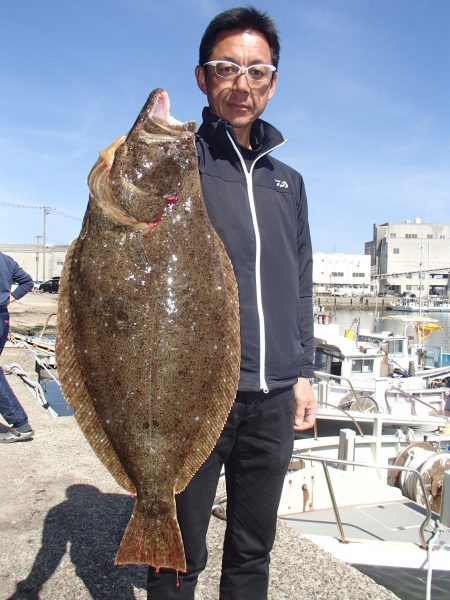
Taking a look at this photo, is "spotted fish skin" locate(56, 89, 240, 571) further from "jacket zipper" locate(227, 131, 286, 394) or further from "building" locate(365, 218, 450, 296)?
"building" locate(365, 218, 450, 296)

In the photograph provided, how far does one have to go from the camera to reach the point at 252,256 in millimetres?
2061

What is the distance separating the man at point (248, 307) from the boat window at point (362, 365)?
12.9 m

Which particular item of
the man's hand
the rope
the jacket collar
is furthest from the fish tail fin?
the rope

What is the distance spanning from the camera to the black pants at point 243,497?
1.97 m

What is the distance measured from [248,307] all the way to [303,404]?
58 cm

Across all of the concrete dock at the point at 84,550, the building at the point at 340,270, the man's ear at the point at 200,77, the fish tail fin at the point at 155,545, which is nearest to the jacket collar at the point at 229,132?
the man's ear at the point at 200,77

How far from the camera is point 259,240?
2084 millimetres

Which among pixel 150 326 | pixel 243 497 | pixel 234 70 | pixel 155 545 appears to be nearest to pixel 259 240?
pixel 150 326

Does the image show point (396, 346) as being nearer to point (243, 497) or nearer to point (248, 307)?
point (243, 497)

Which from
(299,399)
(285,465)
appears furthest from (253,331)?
(285,465)

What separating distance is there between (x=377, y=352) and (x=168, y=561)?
1408 centimetres

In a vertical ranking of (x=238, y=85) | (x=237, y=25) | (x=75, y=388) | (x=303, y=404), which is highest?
(x=237, y=25)

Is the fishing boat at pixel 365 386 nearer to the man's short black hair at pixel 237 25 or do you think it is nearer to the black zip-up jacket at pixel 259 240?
the black zip-up jacket at pixel 259 240

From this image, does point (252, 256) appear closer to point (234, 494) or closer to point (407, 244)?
point (234, 494)
